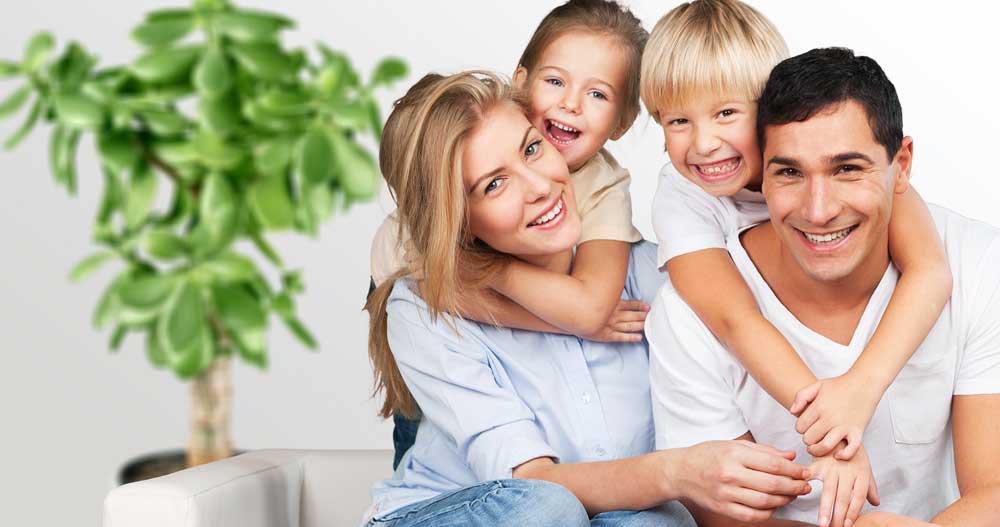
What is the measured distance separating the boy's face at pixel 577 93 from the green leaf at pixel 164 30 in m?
1.32

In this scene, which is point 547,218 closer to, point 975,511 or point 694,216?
point 694,216

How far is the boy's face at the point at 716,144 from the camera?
204 centimetres

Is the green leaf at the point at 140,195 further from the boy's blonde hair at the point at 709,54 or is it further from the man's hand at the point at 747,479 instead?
the boy's blonde hair at the point at 709,54

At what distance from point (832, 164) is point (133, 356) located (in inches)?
88.4

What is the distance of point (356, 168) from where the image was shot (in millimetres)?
951

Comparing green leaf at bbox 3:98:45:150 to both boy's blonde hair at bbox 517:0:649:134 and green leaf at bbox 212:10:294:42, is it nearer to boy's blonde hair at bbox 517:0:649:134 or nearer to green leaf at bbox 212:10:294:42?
green leaf at bbox 212:10:294:42

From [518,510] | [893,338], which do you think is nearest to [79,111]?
[518,510]

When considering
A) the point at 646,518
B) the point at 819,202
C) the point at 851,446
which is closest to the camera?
the point at 851,446

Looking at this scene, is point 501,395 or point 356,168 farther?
point 501,395

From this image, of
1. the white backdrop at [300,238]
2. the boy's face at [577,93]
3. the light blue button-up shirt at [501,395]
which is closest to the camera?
the light blue button-up shirt at [501,395]

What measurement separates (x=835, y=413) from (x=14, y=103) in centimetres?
118

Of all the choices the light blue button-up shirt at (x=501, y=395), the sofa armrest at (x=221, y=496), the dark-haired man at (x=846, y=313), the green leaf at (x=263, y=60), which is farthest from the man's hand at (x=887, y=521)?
the green leaf at (x=263, y=60)

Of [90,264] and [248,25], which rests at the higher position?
[248,25]

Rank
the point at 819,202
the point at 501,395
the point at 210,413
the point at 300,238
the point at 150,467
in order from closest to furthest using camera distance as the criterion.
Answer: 1. the point at 210,413
2. the point at 819,202
3. the point at 501,395
4. the point at 150,467
5. the point at 300,238
